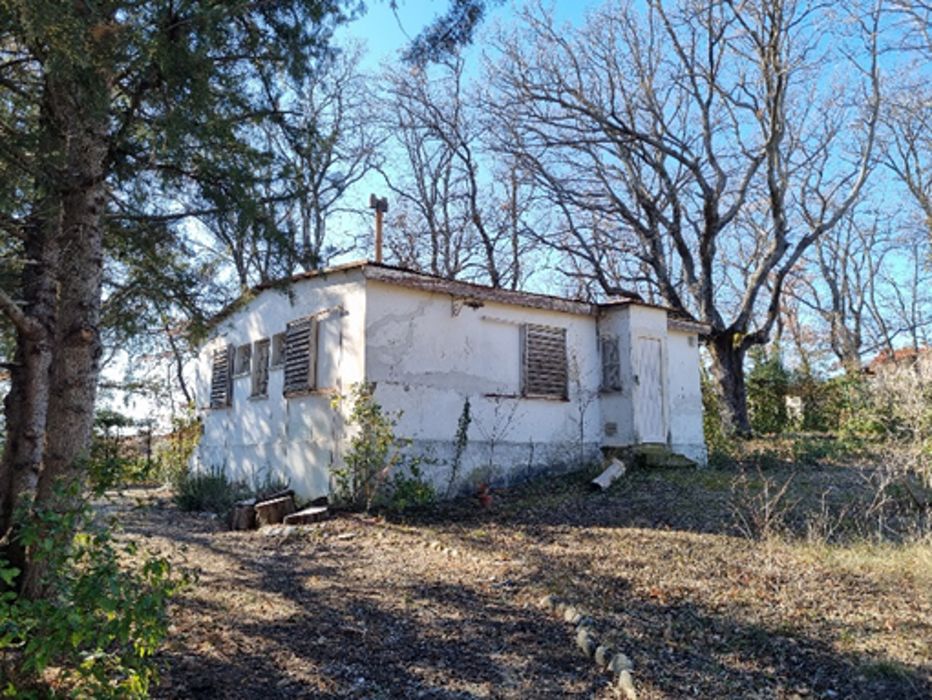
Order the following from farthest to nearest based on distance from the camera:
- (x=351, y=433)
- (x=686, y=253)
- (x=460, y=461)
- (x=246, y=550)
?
1. (x=686, y=253)
2. (x=460, y=461)
3. (x=351, y=433)
4. (x=246, y=550)

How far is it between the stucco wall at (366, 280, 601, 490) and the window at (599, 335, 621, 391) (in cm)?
14

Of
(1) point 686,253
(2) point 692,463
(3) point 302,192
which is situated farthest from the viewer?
(1) point 686,253

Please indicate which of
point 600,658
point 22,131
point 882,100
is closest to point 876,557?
point 600,658

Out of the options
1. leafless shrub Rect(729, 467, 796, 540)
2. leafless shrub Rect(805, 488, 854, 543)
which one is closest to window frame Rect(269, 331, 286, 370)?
leafless shrub Rect(729, 467, 796, 540)

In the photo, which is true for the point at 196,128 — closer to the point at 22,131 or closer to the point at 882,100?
the point at 22,131

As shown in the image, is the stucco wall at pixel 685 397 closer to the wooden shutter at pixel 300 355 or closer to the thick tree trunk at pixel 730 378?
the thick tree trunk at pixel 730 378

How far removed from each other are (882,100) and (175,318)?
16014 mm

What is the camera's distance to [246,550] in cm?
755

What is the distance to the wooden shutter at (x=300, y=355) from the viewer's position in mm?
10445

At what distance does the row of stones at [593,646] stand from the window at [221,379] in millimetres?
9227

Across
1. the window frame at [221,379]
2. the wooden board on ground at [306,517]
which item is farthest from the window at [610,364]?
the window frame at [221,379]

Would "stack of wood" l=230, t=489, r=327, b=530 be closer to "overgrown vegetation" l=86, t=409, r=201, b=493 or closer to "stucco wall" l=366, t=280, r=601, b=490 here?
"stucco wall" l=366, t=280, r=601, b=490

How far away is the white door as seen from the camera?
1168 cm

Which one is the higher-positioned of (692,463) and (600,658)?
(692,463)
